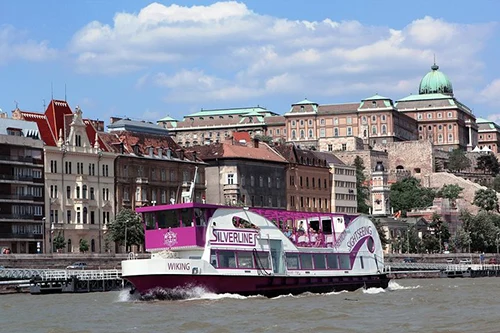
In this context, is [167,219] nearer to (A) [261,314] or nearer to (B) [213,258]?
(B) [213,258]

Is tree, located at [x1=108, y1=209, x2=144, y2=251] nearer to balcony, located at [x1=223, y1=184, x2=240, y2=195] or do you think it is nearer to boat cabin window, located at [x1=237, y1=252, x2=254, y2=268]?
balcony, located at [x1=223, y1=184, x2=240, y2=195]

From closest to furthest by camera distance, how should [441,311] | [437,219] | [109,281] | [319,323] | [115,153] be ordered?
[319,323] < [441,311] < [109,281] < [115,153] < [437,219]

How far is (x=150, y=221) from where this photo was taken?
241 feet

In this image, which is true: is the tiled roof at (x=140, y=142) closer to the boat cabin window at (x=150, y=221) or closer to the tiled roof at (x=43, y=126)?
the tiled roof at (x=43, y=126)

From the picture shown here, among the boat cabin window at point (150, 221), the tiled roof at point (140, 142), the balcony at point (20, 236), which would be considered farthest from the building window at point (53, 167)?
the boat cabin window at point (150, 221)

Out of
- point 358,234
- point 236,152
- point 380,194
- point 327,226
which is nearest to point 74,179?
point 236,152

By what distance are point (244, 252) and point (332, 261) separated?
368 inches

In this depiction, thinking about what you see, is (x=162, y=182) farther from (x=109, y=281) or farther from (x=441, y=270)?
(x=109, y=281)

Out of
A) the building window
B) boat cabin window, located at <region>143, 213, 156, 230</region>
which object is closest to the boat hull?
boat cabin window, located at <region>143, 213, 156, 230</region>

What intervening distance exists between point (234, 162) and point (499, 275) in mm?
32367

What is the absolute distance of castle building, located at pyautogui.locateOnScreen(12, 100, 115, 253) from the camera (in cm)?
12375

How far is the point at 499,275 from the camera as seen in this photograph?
142m

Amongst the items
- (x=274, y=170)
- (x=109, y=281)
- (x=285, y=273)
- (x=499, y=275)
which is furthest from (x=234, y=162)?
(x=285, y=273)

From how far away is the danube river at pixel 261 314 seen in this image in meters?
57.0
